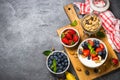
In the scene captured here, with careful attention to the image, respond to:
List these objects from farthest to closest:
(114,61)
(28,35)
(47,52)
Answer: (28,35)
(47,52)
(114,61)

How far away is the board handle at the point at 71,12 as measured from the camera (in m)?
2.41

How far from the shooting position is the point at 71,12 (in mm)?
2430

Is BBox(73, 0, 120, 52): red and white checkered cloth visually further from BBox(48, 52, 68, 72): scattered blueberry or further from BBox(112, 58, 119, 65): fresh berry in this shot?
BBox(48, 52, 68, 72): scattered blueberry

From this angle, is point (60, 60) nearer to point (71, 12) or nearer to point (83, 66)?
point (83, 66)

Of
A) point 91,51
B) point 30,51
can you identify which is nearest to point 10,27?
point 30,51

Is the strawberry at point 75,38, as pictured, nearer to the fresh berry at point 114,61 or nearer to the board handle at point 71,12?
the board handle at point 71,12

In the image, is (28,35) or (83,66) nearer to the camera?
Answer: (83,66)

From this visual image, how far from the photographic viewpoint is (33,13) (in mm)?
2580

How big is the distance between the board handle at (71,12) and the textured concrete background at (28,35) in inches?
3.8

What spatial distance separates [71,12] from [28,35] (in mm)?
356

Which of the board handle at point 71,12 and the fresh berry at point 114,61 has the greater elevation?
the board handle at point 71,12

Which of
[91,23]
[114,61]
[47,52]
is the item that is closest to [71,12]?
[91,23]

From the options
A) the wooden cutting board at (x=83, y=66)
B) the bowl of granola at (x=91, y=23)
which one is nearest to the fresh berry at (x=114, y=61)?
the wooden cutting board at (x=83, y=66)

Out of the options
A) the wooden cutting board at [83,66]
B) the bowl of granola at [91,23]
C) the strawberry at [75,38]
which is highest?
the bowl of granola at [91,23]
